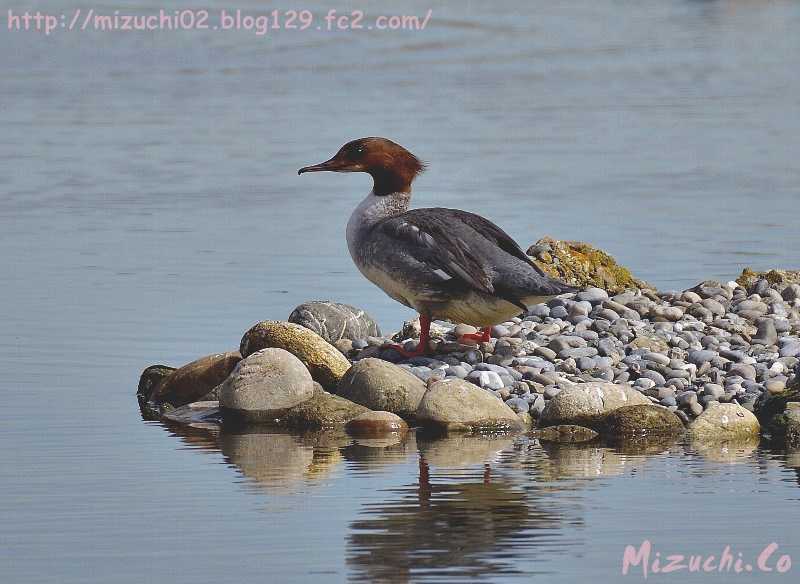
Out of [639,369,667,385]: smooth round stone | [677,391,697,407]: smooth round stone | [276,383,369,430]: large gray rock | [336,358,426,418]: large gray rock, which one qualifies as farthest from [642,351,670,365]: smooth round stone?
[276,383,369,430]: large gray rock

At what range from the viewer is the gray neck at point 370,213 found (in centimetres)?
1083

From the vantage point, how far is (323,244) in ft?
48.3

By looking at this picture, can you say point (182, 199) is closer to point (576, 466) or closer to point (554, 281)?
point (554, 281)

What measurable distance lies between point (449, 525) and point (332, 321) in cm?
379

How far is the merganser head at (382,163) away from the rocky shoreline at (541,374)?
2.65ft

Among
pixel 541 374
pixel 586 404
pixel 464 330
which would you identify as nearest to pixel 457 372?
pixel 541 374

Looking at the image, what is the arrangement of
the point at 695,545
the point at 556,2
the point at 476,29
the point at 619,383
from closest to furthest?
the point at 695,545
the point at 619,383
the point at 476,29
the point at 556,2

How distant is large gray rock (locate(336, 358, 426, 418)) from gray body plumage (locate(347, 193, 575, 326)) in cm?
73

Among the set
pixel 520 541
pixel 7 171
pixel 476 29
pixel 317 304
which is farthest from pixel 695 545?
pixel 476 29

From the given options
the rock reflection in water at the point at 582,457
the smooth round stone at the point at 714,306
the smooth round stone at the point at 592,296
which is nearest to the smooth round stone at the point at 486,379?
the rock reflection in water at the point at 582,457

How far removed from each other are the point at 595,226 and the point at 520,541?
8629 mm

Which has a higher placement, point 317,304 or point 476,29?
point 476,29

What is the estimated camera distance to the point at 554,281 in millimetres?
9953

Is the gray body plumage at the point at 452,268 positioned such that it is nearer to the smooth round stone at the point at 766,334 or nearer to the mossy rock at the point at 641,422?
the mossy rock at the point at 641,422
